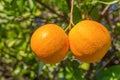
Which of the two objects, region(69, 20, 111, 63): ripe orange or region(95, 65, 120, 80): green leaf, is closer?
region(69, 20, 111, 63): ripe orange

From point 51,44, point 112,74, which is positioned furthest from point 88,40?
point 112,74

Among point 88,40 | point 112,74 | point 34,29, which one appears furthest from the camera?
point 34,29

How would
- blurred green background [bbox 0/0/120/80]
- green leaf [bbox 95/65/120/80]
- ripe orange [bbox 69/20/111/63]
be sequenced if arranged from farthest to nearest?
blurred green background [bbox 0/0/120/80], green leaf [bbox 95/65/120/80], ripe orange [bbox 69/20/111/63]

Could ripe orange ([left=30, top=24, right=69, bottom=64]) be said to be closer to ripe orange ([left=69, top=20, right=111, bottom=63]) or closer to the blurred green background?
ripe orange ([left=69, top=20, right=111, bottom=63])

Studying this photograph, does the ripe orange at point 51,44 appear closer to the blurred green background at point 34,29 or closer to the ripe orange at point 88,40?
the ripe orange at point 88,40

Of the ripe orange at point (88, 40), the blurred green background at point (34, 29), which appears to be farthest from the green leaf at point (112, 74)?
the ripe orange at point (88, 40)

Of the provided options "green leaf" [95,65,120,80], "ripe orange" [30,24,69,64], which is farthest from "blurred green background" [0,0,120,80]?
"ripe orange" [30,24,69,64]

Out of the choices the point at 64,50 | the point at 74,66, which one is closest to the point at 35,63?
the point at 74,66

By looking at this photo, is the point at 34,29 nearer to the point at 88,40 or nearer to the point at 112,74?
the point at 112,74
